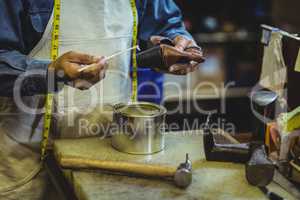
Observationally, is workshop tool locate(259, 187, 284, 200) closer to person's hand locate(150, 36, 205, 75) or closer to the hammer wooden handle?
the hammer wooden handle

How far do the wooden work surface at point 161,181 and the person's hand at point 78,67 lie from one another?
222 millimetres

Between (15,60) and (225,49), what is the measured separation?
7.36 ft

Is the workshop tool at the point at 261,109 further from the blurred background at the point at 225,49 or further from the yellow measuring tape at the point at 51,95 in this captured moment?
the blurred background at the point at 225,49

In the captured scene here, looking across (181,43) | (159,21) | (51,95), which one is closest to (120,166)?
(51,95)

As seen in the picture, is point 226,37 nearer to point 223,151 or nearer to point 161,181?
point 223,151

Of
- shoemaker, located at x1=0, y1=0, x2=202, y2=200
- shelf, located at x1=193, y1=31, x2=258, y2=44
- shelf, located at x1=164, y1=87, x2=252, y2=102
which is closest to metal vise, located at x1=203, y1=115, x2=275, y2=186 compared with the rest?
shoemaker, located at x1=0, y1=0, x2=202, y2=200

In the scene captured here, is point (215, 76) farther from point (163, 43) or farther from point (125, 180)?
point (125, 180)

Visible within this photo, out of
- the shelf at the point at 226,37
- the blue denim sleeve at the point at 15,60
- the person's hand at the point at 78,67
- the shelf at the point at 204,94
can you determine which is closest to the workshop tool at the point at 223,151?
the person's hand at the point at 78,67

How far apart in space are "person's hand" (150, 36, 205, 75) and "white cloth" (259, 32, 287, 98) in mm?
255

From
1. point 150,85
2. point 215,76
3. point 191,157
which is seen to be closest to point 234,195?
point 191,157

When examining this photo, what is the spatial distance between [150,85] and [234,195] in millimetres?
1312

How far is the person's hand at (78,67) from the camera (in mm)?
1307

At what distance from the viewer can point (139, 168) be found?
1.28m

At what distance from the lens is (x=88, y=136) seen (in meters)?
1.56
